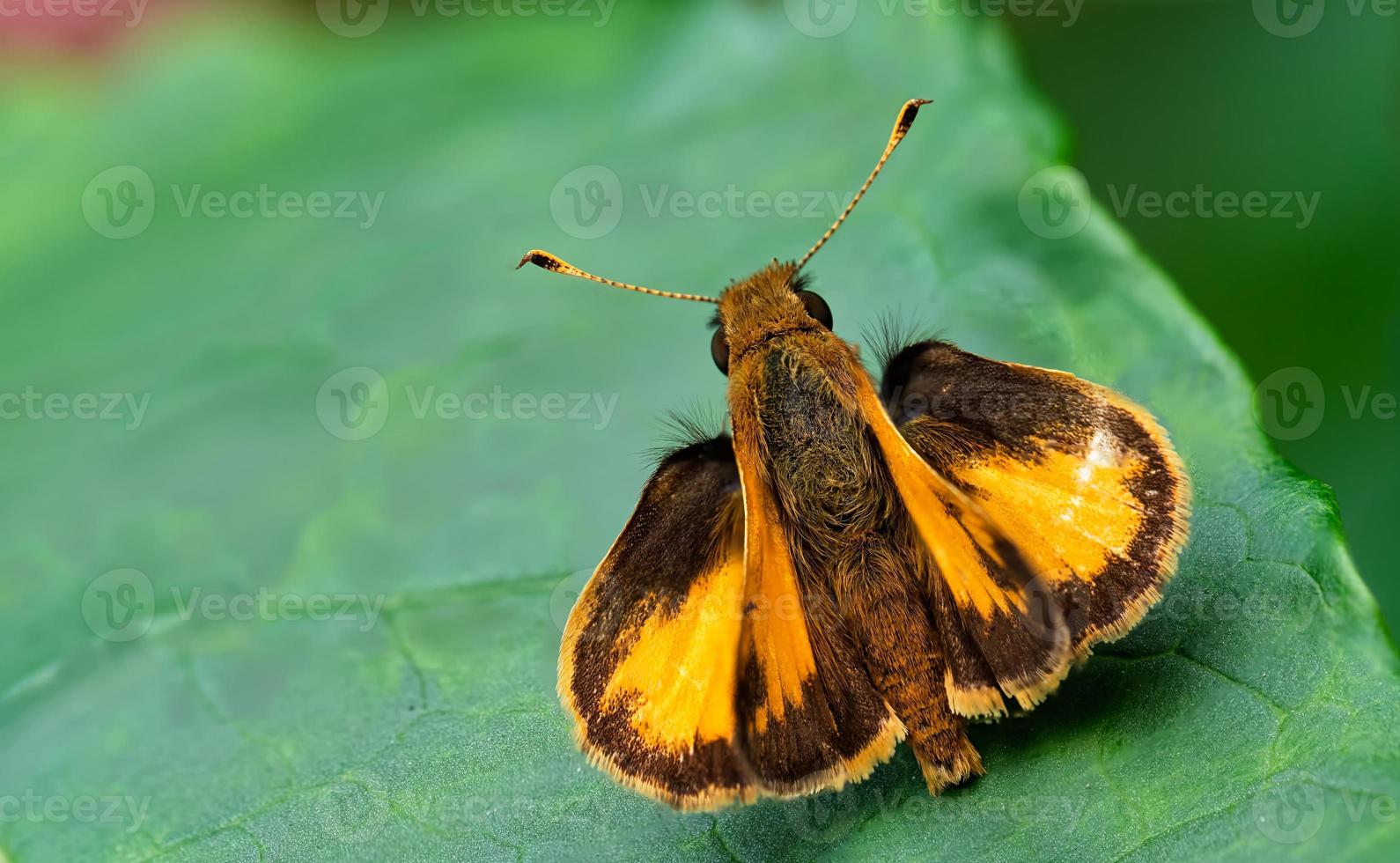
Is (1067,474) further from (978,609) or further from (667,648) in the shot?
(667,648)

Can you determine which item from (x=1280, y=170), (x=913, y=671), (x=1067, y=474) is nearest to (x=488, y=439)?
(x=913, y=671)

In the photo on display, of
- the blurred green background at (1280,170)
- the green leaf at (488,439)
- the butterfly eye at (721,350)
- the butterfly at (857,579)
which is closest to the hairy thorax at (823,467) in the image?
the butterfly at (857,579)

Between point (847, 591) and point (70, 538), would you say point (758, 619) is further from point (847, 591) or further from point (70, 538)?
point (70, 538)

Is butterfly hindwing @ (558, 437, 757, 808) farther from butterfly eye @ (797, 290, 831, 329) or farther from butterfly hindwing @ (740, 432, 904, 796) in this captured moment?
butterfly eye @ (797, 290, 831, 329)

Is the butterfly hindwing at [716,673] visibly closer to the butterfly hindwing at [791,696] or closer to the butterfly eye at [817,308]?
the butterfly hindwing at [791,696]

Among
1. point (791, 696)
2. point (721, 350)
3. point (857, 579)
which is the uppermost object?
point (721, 350)

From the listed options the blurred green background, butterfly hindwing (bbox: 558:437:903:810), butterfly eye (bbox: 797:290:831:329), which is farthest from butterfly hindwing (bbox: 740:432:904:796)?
the blurred green background

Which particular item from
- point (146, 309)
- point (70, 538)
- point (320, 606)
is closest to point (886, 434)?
point (320, 606)
